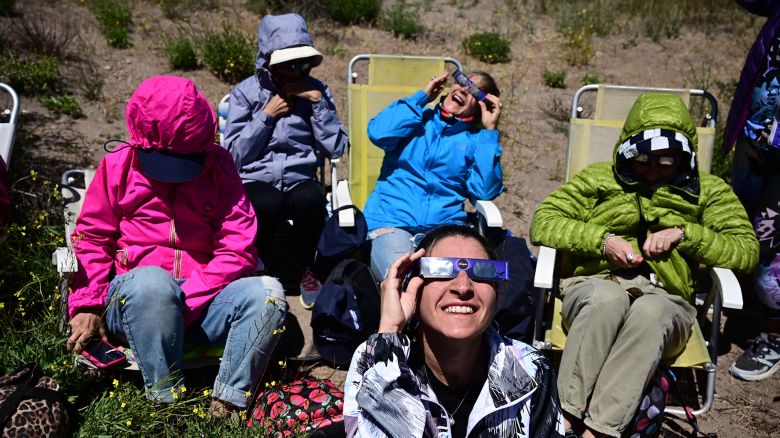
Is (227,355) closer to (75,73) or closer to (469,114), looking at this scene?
(469,114)

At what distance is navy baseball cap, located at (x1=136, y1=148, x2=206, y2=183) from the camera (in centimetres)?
295

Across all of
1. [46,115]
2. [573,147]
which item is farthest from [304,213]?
[46,115]

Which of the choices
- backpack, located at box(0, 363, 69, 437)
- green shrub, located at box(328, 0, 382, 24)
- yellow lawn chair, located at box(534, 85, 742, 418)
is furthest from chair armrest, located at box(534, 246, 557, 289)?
green shrub, located at box(328, 0, 382, 24)

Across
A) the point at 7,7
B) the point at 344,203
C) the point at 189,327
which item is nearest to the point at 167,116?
the point at 189,327

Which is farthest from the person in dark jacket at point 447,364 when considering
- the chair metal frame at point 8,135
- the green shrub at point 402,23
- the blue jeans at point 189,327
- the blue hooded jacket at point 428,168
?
the green shrub at point 402,23

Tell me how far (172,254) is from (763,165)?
3341 millimetres

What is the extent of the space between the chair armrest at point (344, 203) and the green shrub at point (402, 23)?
460 centimetres

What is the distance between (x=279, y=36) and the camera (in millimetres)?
3955

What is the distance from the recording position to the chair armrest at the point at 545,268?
329 centimetres

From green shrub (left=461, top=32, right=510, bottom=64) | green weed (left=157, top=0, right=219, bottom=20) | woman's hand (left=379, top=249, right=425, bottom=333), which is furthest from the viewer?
green weed (left=157, top=0, right=219, bottom=20)

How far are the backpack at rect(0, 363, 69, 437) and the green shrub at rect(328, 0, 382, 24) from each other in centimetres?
695

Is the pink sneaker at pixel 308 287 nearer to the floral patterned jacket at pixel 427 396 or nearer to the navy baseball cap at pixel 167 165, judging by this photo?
the navy baseball cap at pixel 167 165

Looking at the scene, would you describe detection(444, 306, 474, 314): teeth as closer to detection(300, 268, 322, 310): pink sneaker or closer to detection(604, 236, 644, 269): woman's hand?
detection(604, 236, 644, 269): woman's hand

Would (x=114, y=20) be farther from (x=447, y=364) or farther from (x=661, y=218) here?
(x=447, y=364)
